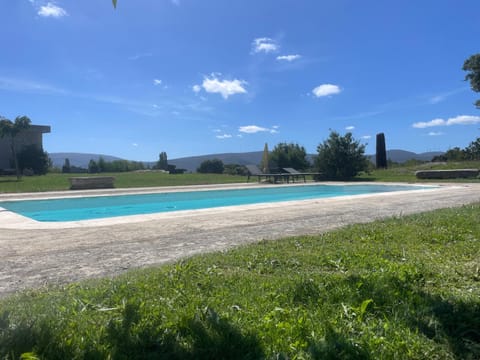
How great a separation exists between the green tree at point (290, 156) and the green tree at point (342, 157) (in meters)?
8.97

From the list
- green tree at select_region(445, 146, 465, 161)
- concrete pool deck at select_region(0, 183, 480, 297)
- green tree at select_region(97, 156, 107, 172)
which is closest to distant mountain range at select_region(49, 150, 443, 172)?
green tree at select_region(97, 156, 107, 172)

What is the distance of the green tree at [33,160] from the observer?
31.3m

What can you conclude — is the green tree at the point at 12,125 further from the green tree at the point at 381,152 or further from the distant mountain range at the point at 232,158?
the green tree at the point at 381,152

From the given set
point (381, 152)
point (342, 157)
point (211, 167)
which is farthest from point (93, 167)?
point (381, 152)

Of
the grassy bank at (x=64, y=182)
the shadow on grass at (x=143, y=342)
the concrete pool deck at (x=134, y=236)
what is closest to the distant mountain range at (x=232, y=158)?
the grassy bank at (x=64, y=182)

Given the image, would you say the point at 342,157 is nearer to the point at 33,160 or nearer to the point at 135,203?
the point at 135,203

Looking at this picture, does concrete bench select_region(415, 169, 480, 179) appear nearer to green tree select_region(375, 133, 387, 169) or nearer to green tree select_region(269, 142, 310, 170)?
green tree select_region(269, 142, 310, 170)

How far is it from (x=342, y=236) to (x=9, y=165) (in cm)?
3834

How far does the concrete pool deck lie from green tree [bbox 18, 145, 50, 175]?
27.6 meters

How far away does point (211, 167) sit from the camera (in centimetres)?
3662

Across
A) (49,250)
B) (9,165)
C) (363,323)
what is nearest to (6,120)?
(9,165)

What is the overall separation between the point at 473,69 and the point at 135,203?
27717 millimetres

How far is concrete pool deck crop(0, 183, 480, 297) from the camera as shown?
3393mm

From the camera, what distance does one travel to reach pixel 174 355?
70.6 inches
